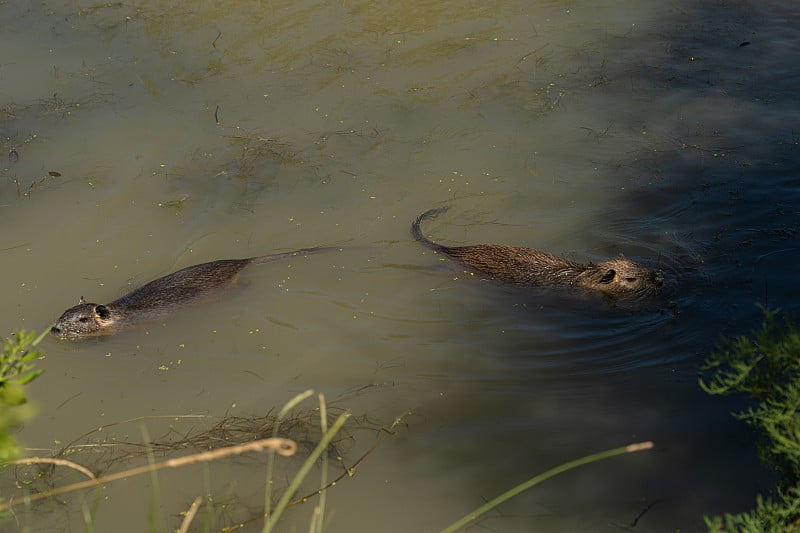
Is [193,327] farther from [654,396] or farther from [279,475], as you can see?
[654,396]

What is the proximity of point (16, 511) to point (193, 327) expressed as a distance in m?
1.99

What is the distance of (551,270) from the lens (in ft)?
21.5

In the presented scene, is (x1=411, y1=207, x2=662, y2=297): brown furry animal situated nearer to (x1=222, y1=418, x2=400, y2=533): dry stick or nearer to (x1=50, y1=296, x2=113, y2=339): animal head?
(x1=222, y1=418, x2=400, y2=533): dry stick

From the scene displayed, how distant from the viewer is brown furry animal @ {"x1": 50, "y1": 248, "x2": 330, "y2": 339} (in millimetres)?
6156

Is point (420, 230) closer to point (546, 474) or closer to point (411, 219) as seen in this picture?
point (411, 219)

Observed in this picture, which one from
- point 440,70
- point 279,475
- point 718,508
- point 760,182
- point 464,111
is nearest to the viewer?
point 718,508

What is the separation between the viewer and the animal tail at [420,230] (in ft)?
23.0

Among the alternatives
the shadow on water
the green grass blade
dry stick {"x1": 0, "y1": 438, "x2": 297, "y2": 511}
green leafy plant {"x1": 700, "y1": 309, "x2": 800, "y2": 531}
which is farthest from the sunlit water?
dry stick {"x1": 0, "y1": 438, "x2": 297, "y2": 511}

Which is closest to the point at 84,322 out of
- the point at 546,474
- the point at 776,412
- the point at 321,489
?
the point at 321,489

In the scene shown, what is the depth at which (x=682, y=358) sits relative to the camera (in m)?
5.77

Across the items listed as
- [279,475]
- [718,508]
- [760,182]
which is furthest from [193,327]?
[760,182]

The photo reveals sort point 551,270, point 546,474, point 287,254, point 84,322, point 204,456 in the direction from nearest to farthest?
point 204,456 → point 546,474 → point 84,322 → point 551,270 → point 287,254

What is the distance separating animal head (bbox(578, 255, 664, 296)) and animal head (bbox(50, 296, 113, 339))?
352cm

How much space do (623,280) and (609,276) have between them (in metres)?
0.11
